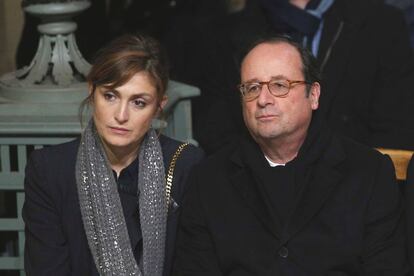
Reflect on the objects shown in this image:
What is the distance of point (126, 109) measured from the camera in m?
4.02

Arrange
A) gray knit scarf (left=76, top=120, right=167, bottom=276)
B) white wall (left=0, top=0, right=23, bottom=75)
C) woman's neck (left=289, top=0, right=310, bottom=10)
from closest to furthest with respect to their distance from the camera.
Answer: gray knit scarf (left=76, top=120, right=167, bottom=276) < woman's neck (left=289, top=0, right=310, bottom=10) < white wall (left=0, top=0, right=23, bottom=75)

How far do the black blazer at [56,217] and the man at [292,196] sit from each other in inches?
10.6

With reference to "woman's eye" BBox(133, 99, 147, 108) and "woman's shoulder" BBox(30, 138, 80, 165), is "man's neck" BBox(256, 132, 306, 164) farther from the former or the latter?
"woman's shoulder" BBox(30, 138, 80, 165)

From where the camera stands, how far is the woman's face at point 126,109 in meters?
4.03

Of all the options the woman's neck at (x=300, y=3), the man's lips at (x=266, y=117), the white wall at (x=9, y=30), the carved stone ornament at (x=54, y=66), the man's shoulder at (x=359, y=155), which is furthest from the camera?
the white wall at (x=9, y=30)

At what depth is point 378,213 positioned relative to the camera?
12.9ft

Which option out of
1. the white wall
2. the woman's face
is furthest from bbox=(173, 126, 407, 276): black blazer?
the white wall

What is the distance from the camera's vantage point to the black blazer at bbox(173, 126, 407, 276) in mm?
3939

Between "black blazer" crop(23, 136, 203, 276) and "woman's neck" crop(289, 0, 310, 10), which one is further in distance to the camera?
"woman's neck" crop(289, 0, 310, 10)

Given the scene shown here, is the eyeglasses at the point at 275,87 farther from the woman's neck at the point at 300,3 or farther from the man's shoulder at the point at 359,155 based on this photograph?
the woman's neck at the point at 300,3

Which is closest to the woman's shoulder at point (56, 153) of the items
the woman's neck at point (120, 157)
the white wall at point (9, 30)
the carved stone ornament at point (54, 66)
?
the woman's neck at point (120, 157)

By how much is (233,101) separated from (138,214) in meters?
0.97

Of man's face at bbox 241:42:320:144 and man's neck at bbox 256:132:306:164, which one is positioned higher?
man's face at bbox 241:42:320:144

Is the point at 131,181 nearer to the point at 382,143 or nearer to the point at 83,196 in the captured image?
the point at 83,196
